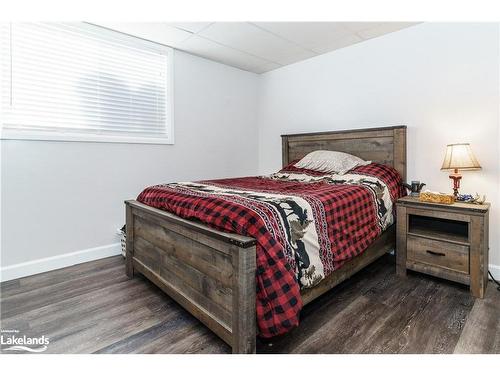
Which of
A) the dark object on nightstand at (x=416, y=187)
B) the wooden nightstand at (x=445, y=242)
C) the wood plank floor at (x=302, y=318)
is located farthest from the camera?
the dark object on nightstand at (x=416, y=187)

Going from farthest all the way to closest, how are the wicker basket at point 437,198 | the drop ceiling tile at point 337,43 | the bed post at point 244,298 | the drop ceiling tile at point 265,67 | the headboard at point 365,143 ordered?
the drop ceiling tile at point 265,67
the drop ceiling tile at point 337,43
the headboard at point 365,143
the wicker basket at point 437,198
the bed post at point 244,298

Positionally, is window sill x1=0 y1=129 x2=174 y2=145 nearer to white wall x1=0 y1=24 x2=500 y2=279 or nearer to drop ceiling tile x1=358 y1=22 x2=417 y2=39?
white wall x1=0 y1=24 x2=500 y2=279

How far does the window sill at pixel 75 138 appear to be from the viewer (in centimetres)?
225

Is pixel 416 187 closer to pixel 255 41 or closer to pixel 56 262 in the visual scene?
pixel 255 41

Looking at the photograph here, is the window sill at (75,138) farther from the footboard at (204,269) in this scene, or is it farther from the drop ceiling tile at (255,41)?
the drop ceiling tile at (255,41)

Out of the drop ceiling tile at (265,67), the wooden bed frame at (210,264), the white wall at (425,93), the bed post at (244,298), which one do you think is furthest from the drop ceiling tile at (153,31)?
the bed post at (244,298)

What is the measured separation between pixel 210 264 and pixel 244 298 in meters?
0.29

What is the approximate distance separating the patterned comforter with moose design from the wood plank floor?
0.31 metres

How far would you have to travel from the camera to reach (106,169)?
8.97ft

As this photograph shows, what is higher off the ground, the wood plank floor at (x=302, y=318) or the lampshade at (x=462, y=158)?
the lampshade at (x=462, y=158)

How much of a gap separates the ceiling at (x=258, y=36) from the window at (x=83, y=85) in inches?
9.0

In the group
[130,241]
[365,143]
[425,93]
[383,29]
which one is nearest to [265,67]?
[383,29]

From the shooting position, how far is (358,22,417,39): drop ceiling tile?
2.55 metres

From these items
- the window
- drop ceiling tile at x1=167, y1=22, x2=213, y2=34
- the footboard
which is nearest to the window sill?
the window
